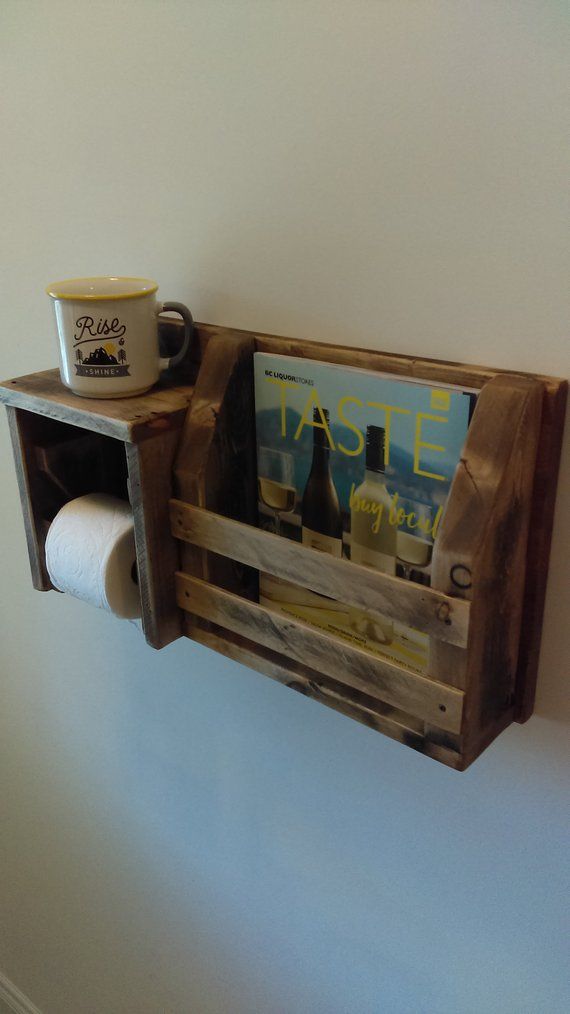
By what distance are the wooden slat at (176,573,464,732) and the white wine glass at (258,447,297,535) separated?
0.26 ft

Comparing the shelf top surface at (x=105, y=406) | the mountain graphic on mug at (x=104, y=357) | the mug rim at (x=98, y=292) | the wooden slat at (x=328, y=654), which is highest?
the mug rim at (x=98, y=292)

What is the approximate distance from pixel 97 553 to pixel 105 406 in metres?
0.12

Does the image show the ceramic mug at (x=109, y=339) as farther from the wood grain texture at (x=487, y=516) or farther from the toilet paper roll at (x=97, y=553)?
the wood grain texture at (x=487, y=516)

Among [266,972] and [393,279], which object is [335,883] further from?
[393,279]

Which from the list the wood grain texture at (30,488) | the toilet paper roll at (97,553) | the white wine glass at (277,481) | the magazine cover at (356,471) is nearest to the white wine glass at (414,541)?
the magazine cover at (356,471)

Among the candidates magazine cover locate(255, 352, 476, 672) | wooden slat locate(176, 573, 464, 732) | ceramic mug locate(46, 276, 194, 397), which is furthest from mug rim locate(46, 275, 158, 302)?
wooden slat locate(176, 573, 464, 732)

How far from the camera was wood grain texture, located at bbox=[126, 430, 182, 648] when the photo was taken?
0.69 metres

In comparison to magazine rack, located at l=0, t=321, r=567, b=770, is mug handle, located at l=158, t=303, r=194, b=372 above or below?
above

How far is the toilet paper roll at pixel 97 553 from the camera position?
741 mm

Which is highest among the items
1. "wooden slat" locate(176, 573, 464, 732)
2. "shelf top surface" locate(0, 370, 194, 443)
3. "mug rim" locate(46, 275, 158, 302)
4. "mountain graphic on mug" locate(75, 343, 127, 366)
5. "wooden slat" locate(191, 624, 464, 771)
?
"mug rim" locate(46, 275, 158, 302)

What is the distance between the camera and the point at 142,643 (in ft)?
3.28

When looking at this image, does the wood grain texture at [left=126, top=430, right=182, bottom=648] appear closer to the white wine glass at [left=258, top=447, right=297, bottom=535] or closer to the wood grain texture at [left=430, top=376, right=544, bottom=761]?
the white wine glass at [left=258, top=447, right=297, bottom=535]

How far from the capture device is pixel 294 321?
72cm

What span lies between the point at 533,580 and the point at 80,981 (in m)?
1.05
